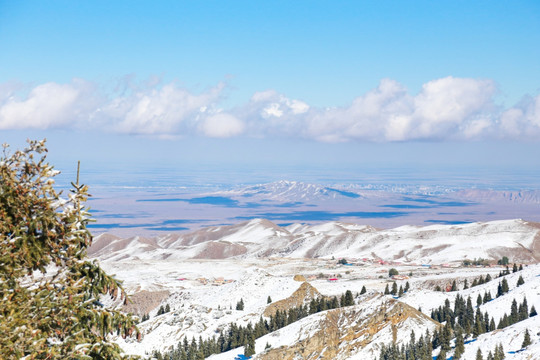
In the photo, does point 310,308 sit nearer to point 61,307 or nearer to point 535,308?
point 535,308

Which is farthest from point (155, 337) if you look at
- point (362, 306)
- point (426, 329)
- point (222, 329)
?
point (426, 329)

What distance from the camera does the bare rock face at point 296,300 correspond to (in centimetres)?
11297

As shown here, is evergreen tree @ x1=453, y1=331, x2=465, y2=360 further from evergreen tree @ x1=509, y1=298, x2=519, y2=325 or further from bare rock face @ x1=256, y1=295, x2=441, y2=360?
evergreen tree @ x1=509, y1=298, x2=519, y2=325

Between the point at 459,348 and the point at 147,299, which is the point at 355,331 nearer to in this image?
the point at 459,348

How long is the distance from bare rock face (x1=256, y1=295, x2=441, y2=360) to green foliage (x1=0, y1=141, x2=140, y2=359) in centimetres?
7399

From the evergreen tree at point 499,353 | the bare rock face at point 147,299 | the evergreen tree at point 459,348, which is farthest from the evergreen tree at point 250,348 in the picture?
the bare rock face at point 147,299

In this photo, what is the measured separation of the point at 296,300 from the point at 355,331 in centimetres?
3015

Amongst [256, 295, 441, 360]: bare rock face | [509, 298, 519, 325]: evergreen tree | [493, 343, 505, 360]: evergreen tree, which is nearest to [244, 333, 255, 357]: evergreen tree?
[256, 295, 441, 360]: bare rock face

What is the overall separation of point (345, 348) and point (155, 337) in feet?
117

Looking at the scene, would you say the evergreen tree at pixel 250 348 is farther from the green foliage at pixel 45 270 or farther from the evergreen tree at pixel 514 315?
the green foliage at pixel 45 270

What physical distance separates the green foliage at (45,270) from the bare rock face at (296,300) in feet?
331

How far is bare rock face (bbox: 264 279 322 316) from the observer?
371 ft

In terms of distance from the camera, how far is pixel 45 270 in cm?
1198

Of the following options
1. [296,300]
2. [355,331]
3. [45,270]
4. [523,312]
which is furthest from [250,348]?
[45,270]
